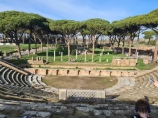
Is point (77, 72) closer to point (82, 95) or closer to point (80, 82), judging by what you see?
point (80, 82)

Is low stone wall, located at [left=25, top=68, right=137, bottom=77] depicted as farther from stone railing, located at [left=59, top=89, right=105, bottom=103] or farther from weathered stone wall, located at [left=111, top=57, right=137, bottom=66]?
stone railing, located at [left=59, top=89, right=105, bottom=103]

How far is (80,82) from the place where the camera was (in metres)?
25.6

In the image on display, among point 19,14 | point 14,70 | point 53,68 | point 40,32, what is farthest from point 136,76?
point 40,32

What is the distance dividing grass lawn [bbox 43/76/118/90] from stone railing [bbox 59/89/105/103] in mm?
10287

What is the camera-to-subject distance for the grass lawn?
23.7m

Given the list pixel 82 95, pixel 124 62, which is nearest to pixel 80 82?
pixel 124 62

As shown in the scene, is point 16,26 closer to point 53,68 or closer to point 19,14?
point 19,14

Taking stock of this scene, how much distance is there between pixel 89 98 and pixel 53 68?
18844 mm

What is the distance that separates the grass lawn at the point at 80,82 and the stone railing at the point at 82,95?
1029cm

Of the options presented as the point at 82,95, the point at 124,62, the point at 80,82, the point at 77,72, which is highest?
the point at 82,95

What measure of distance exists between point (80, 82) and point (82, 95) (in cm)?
1278

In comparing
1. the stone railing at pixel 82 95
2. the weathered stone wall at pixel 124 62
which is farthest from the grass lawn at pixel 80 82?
the stone railing at pixel 82 95

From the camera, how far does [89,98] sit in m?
12.7

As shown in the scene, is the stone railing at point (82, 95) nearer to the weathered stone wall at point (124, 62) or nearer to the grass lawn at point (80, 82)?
the grass lawn at point (80, 82)
